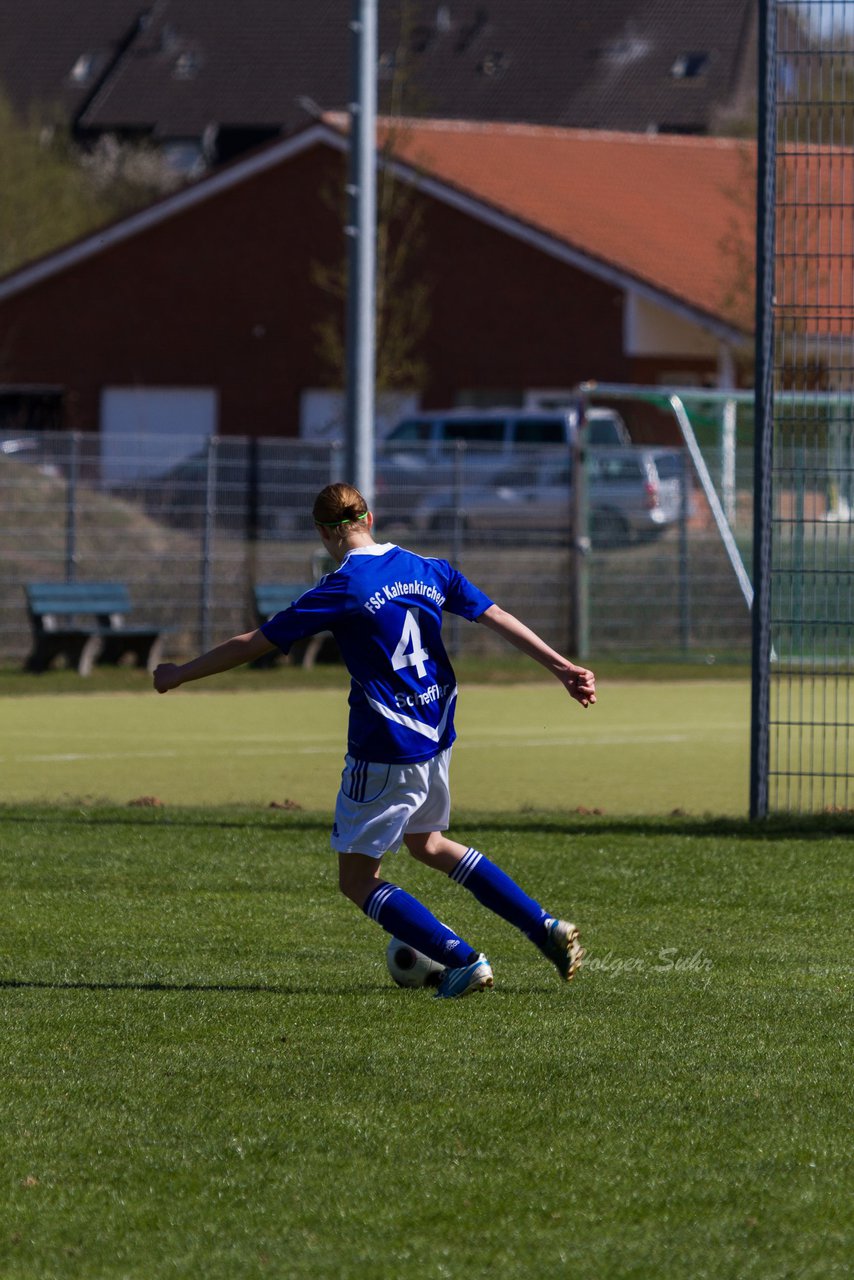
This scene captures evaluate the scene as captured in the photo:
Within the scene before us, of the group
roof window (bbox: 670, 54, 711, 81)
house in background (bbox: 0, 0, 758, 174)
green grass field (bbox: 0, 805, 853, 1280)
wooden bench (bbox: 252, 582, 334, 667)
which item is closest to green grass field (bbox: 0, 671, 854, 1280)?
green grass field (bbox: 0, 805, 853, 1280)

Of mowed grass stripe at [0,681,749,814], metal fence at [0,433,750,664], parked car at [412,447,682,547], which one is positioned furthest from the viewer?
parked car at [412,447,682,547]

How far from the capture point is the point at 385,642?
723 cm

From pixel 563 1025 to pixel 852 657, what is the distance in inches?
281

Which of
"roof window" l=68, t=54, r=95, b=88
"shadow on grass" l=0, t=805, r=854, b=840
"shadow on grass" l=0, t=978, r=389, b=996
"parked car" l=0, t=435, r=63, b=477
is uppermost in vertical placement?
"roof window" l=68, t=54, r=95, b=88

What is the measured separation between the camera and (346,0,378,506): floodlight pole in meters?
17.8

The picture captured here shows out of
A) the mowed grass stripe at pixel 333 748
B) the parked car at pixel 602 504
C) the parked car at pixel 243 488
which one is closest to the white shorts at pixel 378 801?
the mowed grass stripe at pixel 333 748

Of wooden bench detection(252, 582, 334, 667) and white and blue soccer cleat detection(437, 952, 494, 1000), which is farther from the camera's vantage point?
wooden bench detection(252, 582, 334, 667)

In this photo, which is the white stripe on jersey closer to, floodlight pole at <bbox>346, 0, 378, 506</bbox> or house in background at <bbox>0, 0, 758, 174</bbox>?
floodlight pole at <bbox>346, 0, 378, 506</bbox>

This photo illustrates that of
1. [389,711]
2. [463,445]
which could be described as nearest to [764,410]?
[389,711]

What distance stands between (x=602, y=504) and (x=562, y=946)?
1813 centimetres

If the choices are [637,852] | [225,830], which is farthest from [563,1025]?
[225,830]

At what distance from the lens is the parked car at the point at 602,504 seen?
987 inches

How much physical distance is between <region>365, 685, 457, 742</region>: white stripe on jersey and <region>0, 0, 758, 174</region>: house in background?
201 feet

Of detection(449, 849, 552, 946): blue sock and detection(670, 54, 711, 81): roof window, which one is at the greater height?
detection(670, 54, 711, 81): roof window
